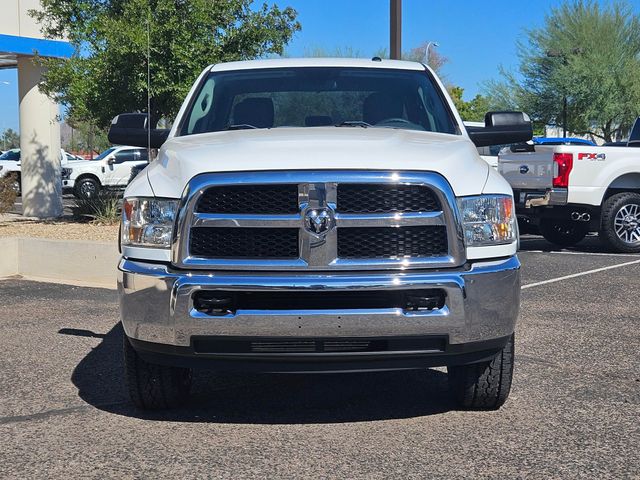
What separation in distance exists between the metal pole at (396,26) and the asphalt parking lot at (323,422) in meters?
6.75

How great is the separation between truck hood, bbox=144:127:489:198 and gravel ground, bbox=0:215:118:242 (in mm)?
7053

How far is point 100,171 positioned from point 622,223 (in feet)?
56.4

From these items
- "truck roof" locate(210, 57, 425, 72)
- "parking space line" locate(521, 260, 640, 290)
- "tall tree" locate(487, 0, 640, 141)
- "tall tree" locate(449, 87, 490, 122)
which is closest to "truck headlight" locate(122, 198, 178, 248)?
"truck roof" locate(210, 57, 425, 72)

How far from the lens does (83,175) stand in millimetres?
26062

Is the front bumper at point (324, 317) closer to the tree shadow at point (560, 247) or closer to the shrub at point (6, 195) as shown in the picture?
the tree shadow at point (560, 247)

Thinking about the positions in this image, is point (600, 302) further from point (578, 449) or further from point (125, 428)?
point (125, 428)

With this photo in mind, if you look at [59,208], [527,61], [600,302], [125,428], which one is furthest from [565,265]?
[527,61]

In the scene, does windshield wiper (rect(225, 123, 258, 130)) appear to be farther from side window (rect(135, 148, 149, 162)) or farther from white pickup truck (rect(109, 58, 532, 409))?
side window (rect(135, 148, 149, 162))

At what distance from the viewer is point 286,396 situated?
16.3 ft

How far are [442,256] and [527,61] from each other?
41.9 meters

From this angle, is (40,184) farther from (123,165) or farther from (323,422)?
(323,422)

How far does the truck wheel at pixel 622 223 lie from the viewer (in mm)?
12406

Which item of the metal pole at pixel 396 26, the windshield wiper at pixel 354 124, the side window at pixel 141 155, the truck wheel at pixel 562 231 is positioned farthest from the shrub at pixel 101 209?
the side window at pixel 141 155

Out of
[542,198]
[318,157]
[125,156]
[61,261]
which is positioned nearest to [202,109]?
[318,157]
